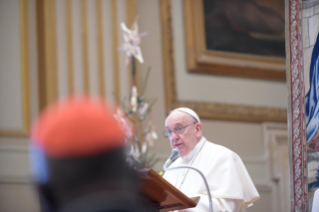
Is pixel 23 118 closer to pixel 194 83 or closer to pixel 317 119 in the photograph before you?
pixel 194 83

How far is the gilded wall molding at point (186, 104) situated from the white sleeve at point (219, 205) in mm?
2735

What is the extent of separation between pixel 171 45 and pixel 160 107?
2.73 feet

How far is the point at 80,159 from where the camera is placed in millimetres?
807

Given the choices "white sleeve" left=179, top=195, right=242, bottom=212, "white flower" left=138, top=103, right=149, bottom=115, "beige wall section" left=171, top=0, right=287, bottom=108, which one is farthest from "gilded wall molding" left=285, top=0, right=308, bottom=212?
"beige wall section" left=171, top=0, right=287, bottom=108

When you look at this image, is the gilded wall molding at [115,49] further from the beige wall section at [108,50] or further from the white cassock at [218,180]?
the white cassock at [218,180]

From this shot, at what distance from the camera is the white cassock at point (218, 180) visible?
330 centimetres

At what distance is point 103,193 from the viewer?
0.88 meters

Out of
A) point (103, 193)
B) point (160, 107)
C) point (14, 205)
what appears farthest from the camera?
point (160, 107)

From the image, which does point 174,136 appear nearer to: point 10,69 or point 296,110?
point 296,110

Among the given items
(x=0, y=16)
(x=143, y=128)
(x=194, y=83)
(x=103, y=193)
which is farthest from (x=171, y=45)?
(x=103, y=193)

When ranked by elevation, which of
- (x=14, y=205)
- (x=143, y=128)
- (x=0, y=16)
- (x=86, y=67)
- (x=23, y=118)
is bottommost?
(x=14, y=205)

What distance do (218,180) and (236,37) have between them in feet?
12.2

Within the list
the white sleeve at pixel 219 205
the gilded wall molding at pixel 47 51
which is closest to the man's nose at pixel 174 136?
the white sleeve at pixel 219 205

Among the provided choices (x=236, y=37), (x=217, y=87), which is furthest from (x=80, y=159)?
(x=236, y=37)
